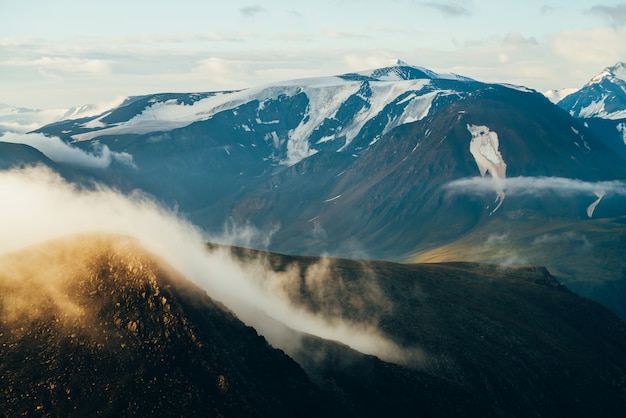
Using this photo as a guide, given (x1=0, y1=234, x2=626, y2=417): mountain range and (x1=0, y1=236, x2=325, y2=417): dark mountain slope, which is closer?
(x1=0, y1=236, x2=325, y2=417): dark mountain slope

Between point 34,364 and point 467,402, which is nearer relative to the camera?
point 34,364

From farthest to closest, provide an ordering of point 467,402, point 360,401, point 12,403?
point 467,402 < point 360,401 < point 12,403

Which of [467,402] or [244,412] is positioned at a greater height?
[244,412]

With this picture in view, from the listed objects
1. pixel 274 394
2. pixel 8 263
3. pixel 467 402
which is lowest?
pixel 467 402

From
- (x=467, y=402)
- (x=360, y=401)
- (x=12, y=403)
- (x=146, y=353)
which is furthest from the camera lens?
(x=467, y=402)

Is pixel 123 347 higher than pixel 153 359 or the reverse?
higher

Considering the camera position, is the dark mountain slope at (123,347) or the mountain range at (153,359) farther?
the mountain range at (153,359)

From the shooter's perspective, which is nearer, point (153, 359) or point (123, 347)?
point (153, 359)

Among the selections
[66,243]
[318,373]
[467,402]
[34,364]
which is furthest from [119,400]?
[467,402]

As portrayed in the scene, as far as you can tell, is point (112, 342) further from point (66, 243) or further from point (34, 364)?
point (66, 243)
